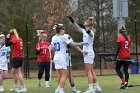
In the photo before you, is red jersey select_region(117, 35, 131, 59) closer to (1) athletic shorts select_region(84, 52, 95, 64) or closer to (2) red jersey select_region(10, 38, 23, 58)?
(1) athletic shorts select_region(84, 52, 95, 64)

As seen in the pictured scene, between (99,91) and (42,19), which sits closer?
(99,91)

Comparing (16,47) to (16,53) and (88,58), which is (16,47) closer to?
(16,53)

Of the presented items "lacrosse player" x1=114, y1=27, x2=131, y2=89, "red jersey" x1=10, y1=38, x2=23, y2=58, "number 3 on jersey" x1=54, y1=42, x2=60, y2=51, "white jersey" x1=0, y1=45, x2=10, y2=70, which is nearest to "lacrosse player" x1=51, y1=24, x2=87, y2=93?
"number 3 on jersey" x1=54, y1=42, x2=60, y2=51

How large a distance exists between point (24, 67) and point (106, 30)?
1530 centimetres

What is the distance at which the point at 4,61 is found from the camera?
52.5ft

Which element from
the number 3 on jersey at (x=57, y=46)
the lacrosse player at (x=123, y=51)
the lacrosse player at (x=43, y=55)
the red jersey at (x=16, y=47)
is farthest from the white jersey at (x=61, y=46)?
the lacrosse player at (x=43, y=55)

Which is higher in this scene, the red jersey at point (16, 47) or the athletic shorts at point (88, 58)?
the red jersey at point (16, 47)

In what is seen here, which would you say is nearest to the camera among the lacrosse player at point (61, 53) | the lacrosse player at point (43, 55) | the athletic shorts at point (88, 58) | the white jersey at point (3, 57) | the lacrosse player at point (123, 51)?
the lacrosse player at point (61, 53)

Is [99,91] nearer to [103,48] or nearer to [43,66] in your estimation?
[43,66]

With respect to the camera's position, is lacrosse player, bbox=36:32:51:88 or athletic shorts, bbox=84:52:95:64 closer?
athletic shorts, bbox=84:52:95:64

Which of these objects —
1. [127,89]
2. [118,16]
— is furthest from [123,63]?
[118,16]

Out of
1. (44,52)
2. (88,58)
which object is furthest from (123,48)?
(44,52)

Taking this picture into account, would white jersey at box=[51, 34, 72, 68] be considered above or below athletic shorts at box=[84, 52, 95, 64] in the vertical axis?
above

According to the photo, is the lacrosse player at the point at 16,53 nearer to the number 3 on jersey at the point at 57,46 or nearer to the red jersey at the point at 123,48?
the number 3 on jersey at the point at 57,46
